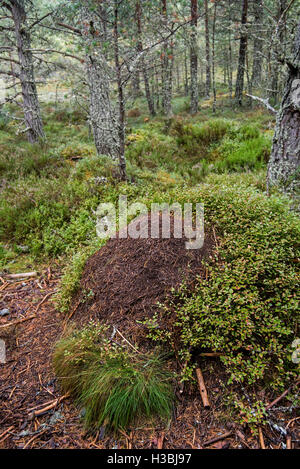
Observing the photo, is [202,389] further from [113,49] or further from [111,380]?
[113,49]

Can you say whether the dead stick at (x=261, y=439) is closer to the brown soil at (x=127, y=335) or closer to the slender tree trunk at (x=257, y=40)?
the brown soil at (x=127, y=335)

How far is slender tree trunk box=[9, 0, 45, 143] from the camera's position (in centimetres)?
754

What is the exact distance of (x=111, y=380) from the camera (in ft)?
7.07

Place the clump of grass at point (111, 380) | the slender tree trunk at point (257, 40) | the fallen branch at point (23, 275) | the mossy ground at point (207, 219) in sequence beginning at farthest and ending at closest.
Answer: the slender tree trunk at point (257, 40) < the fallen branch at point (23, 275) < the mossy ground at point (207, 219) < the clump of grass at point (111, 380)

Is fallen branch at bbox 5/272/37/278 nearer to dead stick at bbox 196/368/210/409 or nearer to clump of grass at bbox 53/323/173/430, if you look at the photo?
clump of grass at bbox 53/323/173/430

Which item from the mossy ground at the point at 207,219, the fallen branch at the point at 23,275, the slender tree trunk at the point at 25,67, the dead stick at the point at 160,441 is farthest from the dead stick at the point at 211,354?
the slender tree trunk at the point at 25,67

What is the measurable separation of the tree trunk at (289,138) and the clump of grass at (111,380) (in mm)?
3403

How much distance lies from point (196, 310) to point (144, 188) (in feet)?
11.4

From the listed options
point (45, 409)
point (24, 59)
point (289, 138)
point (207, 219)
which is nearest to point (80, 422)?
point (45, 409)

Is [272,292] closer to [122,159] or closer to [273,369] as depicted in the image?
[273,369]

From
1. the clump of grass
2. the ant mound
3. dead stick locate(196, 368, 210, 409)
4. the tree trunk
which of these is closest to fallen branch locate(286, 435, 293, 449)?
dead stick locate(196, 368, 210, 409)

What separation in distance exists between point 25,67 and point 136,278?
771 cm

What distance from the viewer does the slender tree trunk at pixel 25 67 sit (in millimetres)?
7541
